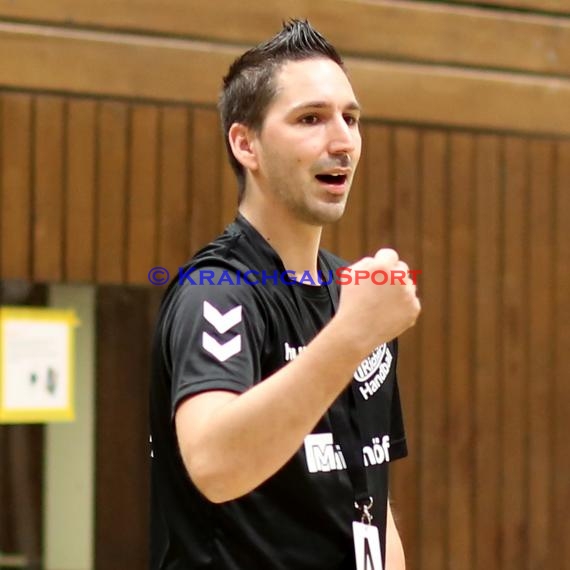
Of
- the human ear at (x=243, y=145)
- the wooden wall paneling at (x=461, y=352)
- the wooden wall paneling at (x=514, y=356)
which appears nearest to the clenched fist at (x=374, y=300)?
the human ear at (x=243, y=145)

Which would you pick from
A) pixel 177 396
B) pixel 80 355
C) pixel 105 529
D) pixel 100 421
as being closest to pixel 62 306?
pixel 80 355

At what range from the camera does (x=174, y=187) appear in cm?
482

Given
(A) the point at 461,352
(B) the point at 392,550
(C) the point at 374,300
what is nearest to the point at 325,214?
(C) the point at 374,300

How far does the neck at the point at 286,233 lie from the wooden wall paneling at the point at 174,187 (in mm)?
2503

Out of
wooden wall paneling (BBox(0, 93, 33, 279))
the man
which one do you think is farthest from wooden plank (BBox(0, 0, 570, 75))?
the man

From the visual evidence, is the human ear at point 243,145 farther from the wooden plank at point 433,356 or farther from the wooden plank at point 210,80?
the wooden plank at point 433,356

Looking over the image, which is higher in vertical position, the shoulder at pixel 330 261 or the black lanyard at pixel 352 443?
the shoulder at pixel 330 261

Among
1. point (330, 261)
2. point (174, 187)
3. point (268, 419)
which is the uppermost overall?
point (174, 187)

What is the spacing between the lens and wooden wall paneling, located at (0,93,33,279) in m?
4.51

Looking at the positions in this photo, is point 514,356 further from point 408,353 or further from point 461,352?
point 408,353

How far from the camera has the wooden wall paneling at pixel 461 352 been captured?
17.4ft

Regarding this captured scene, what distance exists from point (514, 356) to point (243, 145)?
3.44 metres

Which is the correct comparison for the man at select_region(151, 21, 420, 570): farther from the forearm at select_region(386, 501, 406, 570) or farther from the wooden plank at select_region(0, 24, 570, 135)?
the wooden plank at select_region(0, 24, 570, 135)

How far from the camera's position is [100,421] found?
462 cm
